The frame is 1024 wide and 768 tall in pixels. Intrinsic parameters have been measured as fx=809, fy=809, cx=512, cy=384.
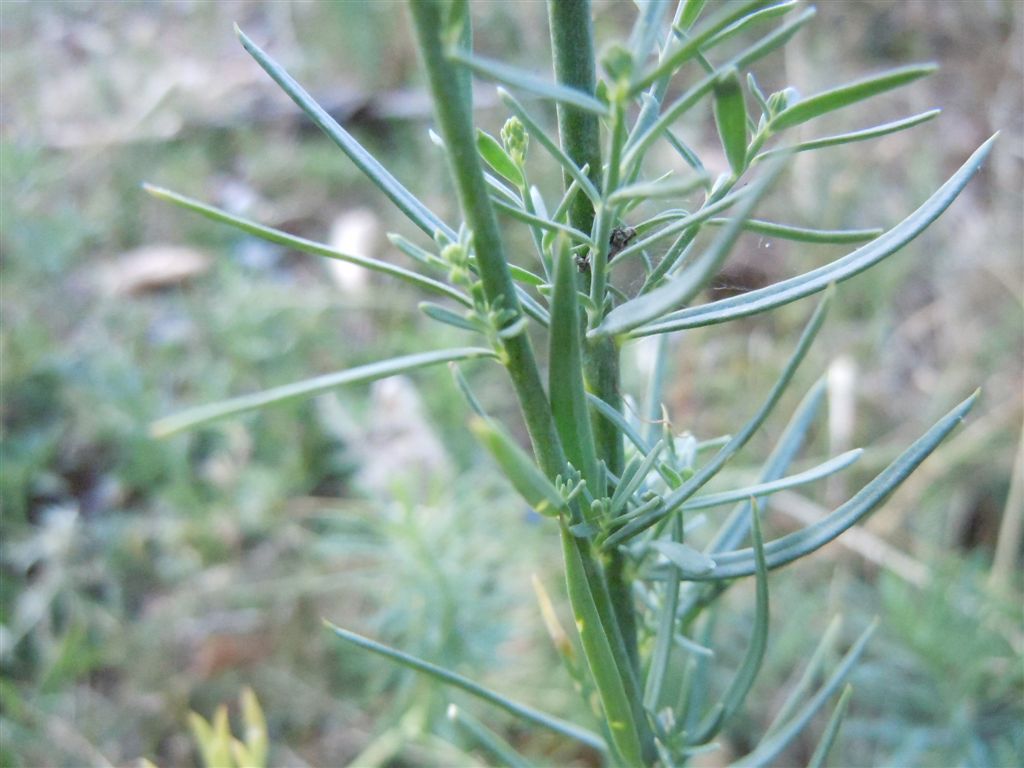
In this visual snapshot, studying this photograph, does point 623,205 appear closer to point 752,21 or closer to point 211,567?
point 752,21

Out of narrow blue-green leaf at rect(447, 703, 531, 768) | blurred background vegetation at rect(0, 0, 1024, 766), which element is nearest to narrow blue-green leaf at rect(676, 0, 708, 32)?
narrow blue-green leaf at rect(447, 703, 531, 768)

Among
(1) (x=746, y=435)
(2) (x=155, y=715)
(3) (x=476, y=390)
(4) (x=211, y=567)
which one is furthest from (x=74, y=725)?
(1) (x=746, y=435)

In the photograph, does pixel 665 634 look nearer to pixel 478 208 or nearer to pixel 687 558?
pixel 687 558

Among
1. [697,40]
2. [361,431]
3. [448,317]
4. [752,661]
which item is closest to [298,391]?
[448,317]

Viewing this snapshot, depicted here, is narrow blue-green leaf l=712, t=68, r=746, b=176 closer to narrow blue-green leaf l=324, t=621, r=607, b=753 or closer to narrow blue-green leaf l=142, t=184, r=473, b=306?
narrow blue-green leaf l=142, t=184, r=473, b=306

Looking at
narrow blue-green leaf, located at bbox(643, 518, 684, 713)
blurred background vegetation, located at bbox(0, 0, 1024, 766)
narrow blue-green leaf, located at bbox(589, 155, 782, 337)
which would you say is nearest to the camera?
narrow blue-green leaf, located at bbox(589, 155, 782, 337)

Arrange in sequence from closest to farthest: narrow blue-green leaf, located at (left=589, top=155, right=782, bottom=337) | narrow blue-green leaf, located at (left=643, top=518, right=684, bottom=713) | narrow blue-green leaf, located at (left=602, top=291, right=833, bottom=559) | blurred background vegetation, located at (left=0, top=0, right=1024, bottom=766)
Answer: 1. narrow blue-green leaf, located at (left=589, top=155, right=782, bottom=337)
2. narrow blue-green leaf, located at (left=602, top=291, right=833, bottom=559)
3. narrow blue-green leaf, located at (left=643, top=518, right=684, bottom=713)
4. blurred background vegetation, located at (left=0, top=0, right=1024, bottom=766)

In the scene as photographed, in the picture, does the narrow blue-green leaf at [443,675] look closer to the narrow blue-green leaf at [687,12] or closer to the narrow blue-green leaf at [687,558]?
the narrow blue-green leaf at [687,558]
